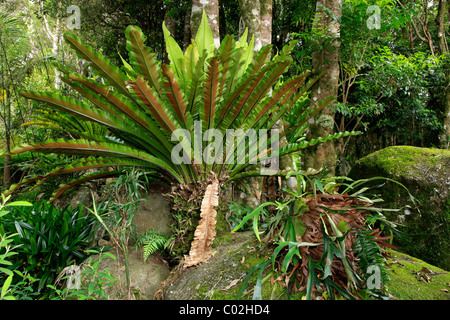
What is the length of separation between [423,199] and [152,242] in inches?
80.9

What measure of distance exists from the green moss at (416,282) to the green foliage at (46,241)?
6.28 ft

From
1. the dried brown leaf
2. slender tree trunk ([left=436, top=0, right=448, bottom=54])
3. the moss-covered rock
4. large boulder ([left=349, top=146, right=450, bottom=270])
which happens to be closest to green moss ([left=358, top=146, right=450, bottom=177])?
large boulder ([left=349, top=146, right=450, bottom=270])

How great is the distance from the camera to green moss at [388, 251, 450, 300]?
1.21 m

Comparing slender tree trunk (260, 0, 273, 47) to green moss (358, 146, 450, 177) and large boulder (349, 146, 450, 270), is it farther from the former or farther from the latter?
large boulder (349, 146, 450, 270)

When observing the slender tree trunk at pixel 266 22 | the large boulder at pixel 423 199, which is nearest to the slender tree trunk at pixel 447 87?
the large boulder at pixel 423 199

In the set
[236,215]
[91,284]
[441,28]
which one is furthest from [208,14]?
[441,28]

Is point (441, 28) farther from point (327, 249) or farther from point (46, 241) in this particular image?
point (46, 241)

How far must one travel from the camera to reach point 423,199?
76.2 inches

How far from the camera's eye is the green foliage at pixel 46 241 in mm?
1656

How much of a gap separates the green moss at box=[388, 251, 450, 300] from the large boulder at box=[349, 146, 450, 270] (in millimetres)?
338

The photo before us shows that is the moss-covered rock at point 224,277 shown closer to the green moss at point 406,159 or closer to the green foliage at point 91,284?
the green foliage at point 91,284
